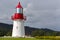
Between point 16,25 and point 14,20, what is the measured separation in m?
1.32

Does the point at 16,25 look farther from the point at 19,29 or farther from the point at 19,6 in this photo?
the point at 19,6

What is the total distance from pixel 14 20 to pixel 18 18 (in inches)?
57.4

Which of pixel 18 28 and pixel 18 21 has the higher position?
pixel 18 21

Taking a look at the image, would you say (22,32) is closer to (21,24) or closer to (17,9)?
(21,24)

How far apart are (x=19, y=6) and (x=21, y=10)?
0.99m

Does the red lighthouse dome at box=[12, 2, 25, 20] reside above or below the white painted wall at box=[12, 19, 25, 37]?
above

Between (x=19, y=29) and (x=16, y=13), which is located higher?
(x=16, y=13)

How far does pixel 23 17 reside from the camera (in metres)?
52.4

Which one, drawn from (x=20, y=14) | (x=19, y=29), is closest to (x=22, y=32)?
(x=19, y=29)

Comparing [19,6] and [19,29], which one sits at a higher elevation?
[19,6]

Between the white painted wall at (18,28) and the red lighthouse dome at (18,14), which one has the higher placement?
the red lighthouse dome at (18,14)

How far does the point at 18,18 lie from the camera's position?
52281 mm

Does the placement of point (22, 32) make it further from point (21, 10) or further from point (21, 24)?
point (21, 10)

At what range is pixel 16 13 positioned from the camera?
5134cm
